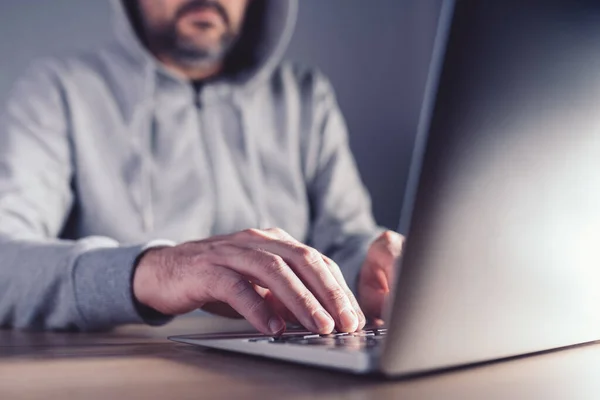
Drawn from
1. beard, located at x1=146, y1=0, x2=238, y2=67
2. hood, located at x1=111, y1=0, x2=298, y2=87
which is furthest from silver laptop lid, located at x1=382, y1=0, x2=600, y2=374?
beard, located at x1=146, y1=0, x2=238, y2=67

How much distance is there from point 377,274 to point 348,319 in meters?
0.38

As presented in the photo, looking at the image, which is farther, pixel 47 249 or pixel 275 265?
pixel 47 249

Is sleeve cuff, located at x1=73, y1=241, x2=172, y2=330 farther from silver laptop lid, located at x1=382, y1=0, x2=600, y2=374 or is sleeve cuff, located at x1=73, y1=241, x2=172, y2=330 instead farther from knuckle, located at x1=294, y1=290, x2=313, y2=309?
silver laptop lid, located at x1=382, y1=0, x2=600, y2=374

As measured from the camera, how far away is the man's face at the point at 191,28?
1757 mm

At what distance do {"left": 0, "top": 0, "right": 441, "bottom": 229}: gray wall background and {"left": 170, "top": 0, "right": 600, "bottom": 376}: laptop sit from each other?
5.98ft

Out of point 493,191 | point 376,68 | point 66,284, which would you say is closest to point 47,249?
point 66,284

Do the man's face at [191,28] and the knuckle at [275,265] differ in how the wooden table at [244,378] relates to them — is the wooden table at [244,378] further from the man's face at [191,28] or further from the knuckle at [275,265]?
the man's face at [191,28]

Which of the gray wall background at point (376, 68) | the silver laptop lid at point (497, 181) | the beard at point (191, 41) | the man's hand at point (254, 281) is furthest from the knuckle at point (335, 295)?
the gray wall background at point (376, 68)

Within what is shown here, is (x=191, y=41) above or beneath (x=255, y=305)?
above

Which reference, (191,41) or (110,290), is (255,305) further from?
(191,41)

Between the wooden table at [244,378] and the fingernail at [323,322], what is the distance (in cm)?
6

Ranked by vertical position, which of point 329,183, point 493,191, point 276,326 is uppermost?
point 493,191

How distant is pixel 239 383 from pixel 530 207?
195 mm

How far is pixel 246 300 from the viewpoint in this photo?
557mm
